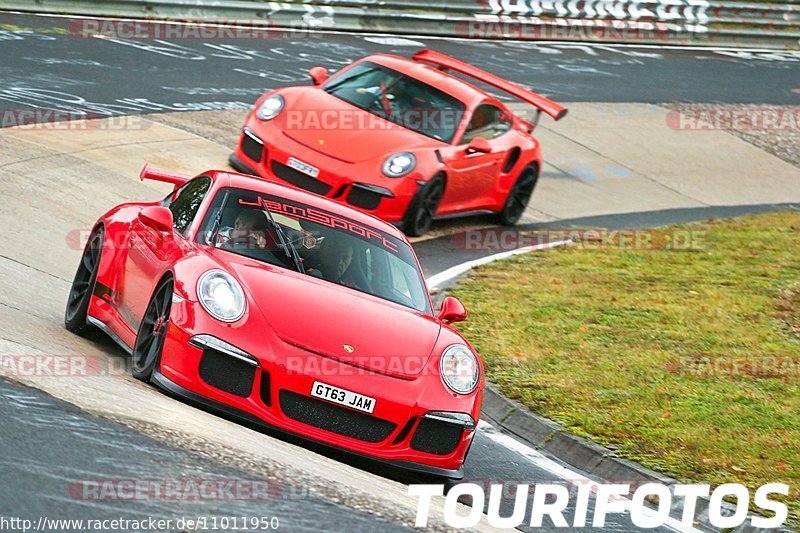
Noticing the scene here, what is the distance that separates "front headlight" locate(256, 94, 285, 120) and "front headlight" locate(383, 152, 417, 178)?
1420 millimetres

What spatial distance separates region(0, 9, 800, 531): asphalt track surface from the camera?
526 centimetres

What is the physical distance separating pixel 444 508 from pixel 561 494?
1438mm

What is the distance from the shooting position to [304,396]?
6695mm

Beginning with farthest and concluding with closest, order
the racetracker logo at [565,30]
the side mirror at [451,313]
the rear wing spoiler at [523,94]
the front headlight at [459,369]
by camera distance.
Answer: the racetracker logo at [565,30] → the rear wing spoiler at [523,94] → the side mirror at [451,313] → the front headlight at [459,369]

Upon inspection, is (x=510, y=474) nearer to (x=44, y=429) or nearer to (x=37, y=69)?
(x=44, y=429)

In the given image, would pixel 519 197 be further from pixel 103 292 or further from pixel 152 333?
pixel 152 333

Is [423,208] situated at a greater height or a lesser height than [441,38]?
lesser

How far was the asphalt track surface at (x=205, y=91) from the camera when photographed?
207 inches

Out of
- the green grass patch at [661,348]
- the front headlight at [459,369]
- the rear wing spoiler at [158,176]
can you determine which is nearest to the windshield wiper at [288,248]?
the front headlight at [459,369]

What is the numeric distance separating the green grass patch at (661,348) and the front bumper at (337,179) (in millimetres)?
1198

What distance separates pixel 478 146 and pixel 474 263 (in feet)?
4.73
